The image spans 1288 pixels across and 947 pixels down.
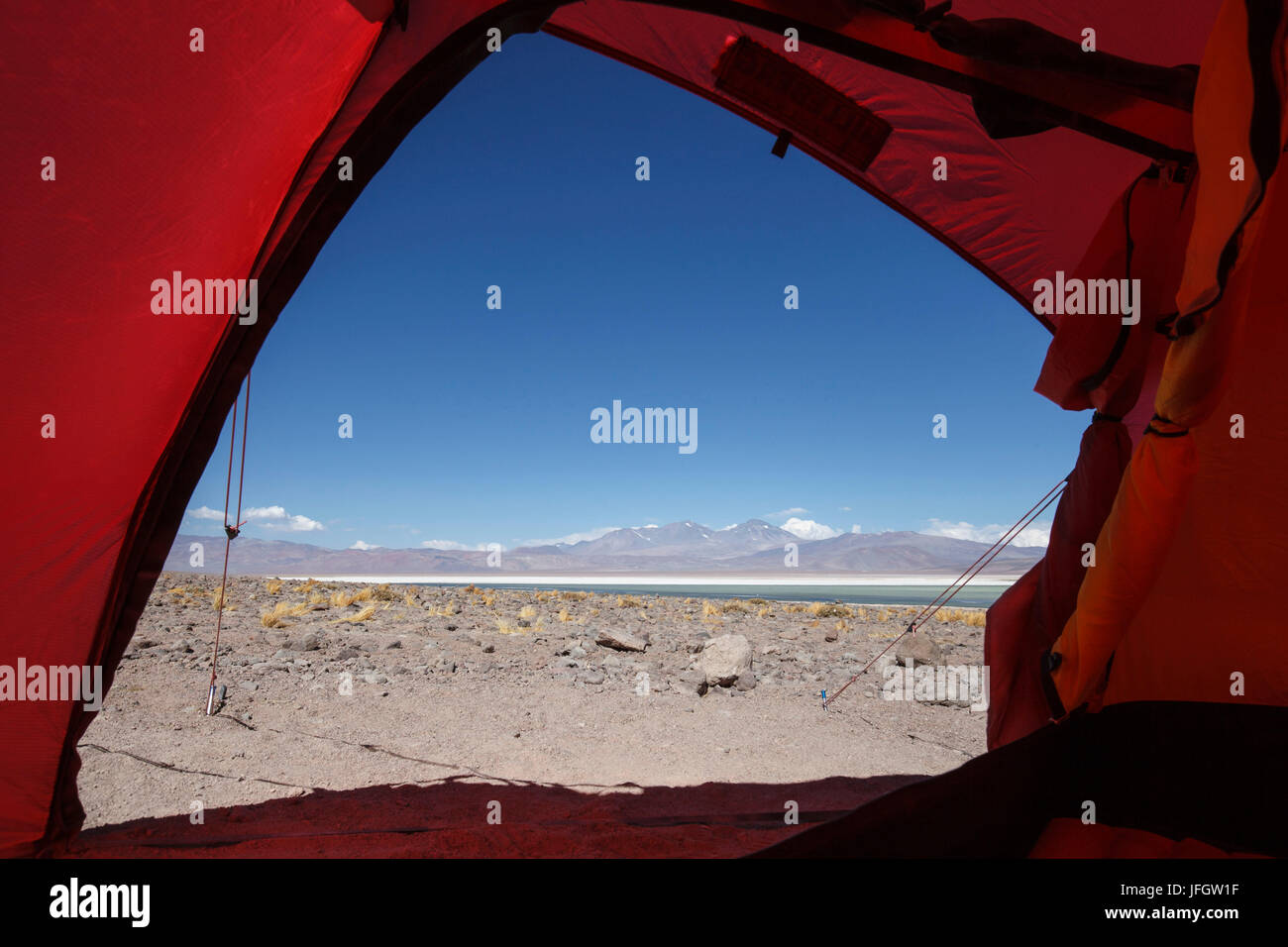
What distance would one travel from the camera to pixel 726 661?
6.94 m

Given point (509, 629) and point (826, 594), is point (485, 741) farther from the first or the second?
point (826, 594)

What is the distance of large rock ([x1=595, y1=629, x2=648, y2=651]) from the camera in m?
8.26

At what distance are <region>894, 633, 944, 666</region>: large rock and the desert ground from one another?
0.04 m

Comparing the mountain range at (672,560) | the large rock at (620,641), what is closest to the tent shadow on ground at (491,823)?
the large rock at (620,641)

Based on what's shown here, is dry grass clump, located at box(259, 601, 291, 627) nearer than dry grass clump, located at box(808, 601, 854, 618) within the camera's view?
Yes

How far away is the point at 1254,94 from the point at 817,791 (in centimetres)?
381

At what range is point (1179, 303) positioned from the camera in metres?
1.75

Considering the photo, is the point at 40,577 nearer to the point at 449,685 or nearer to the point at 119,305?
the point at 119,305

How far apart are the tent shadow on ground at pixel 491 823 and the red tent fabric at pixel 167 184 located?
28.8 inches

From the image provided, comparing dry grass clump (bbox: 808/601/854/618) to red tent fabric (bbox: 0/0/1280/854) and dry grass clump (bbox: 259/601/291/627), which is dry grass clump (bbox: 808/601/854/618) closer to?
dry grass clump (bbox: 259/601/291/627)

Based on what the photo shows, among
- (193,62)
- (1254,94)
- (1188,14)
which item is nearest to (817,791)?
(1254,94)

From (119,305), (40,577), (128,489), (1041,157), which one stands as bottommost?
(40,577)

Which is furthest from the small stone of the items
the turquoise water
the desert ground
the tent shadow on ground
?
the turquoise water

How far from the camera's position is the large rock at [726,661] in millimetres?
6711
